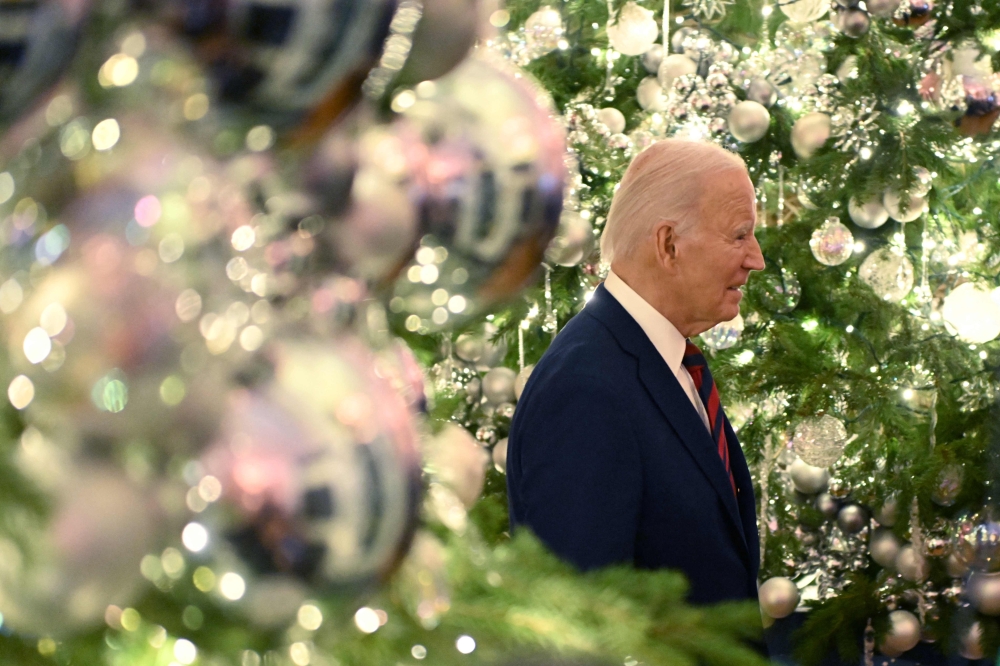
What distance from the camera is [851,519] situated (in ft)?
11.2

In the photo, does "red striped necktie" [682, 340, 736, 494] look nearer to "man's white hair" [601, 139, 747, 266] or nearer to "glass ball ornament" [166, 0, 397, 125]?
"man's white hair" [601, 139, 747, 266]

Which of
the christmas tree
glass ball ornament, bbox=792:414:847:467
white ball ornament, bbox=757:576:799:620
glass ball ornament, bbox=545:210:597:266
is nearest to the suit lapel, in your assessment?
glass ball ornament, bbox=545:210:597:266

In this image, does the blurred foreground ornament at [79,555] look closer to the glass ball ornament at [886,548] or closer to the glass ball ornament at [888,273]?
the glass ball ornament at [888,273]

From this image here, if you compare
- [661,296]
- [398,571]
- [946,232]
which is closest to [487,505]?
[398,571]

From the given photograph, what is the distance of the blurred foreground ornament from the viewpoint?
12.0 inches

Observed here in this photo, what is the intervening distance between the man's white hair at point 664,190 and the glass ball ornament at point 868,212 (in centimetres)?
131

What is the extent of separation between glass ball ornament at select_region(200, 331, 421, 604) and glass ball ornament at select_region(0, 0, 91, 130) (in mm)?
A: 105

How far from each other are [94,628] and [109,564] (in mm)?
32

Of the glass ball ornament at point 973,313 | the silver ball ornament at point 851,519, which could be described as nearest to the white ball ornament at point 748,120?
the glass ball ornament at point 973,313

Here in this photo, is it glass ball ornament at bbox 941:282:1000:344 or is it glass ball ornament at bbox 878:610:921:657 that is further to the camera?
glass ball ornament at bbox 878:610:921:657

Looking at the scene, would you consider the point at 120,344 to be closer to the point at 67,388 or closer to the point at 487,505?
the point at 67,388

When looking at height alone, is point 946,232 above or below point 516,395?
above

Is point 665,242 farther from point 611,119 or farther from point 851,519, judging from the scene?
point 851,519

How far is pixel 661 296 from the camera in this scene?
1742 millimetres
